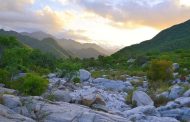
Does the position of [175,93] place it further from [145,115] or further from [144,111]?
[145,115]

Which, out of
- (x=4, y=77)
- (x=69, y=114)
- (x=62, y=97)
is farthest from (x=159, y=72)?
(x=69, y=114)

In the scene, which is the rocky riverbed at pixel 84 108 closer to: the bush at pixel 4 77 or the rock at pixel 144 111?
the rock at pixel 144 111

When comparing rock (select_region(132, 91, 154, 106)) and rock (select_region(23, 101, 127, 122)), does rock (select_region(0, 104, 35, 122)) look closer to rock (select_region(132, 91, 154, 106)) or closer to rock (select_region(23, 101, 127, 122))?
rock (select_region(23, 101, 127, 122))

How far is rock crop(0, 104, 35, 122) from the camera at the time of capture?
1689 cm

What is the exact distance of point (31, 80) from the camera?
88.1 ft

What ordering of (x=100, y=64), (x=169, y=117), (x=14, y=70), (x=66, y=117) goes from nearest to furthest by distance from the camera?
(x=66, y=117) → (x=169, y=117) → (x=14, y=70) → (x=100, y=64)

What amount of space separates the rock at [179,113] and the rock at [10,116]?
36.8ft

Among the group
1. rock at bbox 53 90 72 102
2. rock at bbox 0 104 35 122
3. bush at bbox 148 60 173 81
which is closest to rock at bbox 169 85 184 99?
rock at bbox 53 90 72 102

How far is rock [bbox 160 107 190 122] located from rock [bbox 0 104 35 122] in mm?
11229

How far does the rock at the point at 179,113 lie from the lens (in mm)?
25906

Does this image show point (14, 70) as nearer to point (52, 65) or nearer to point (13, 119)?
point (13, 119)

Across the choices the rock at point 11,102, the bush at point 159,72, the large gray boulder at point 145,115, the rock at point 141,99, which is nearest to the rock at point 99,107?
the large gray boulder at point 145,115

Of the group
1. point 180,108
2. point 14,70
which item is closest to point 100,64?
point 14,70

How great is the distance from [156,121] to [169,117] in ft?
7.13
